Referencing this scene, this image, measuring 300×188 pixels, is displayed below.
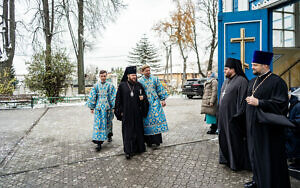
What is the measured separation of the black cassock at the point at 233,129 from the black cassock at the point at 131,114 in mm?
1699

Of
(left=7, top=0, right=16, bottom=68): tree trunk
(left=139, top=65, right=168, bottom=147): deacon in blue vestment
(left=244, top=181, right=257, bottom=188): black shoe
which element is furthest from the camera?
(left=7, top=0, right=16, bottom=68): tree trunk

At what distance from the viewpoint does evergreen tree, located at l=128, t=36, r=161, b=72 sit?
156 ft

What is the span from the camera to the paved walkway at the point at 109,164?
3.80 metres

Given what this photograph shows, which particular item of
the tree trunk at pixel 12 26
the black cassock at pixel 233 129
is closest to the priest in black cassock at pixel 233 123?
the black cassock at pixel 233 129

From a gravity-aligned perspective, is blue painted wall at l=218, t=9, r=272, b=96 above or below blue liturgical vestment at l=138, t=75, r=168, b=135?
above

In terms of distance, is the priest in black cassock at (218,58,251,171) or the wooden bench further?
Answer: the wooden bench

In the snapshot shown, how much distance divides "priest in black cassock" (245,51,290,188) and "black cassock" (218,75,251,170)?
2.25 feet

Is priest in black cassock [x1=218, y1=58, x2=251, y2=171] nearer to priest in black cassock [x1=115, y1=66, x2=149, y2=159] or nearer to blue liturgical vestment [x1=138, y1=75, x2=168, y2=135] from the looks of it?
blue liturgical vestment [x1=138, y1=75, x2=168, y2=135]

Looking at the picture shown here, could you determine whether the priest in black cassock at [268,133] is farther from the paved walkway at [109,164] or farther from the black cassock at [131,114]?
the black cassock at [131,114]

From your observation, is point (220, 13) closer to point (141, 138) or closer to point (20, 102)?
point (141, 138)

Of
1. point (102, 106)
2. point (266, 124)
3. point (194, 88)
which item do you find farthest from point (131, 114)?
point (194, 88)

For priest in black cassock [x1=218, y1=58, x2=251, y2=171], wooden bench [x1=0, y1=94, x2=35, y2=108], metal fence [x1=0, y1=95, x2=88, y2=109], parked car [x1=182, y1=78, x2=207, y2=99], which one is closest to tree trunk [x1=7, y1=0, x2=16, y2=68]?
wooden bench [x1=0, y1=94, x2=35, y2=108]

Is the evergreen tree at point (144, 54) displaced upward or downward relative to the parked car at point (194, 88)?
upward

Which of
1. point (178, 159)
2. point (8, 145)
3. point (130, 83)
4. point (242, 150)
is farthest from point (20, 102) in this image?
point (242, 150)
